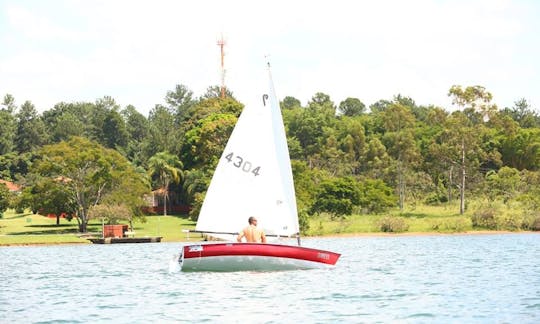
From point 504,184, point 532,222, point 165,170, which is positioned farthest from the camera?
point 165,170

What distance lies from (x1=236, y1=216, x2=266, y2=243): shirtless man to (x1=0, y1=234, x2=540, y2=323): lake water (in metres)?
1.25

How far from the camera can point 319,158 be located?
122 metres

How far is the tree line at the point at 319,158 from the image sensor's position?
89812 millimetres

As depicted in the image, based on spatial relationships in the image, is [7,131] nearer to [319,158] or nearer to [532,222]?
[319,158]

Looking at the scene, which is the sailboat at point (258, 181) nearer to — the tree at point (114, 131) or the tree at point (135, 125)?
the tree at point (135, 125)

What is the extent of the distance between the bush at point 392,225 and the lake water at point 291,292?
2957 centimetres

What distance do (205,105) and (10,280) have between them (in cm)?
8769

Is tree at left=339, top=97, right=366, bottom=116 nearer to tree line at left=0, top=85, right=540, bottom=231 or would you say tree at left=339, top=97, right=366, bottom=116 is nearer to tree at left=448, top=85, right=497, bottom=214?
tree line at left=0, top=85, right=540, bottom=231

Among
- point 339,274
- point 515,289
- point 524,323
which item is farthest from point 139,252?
point 524,323

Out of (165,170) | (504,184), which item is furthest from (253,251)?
(165,170)

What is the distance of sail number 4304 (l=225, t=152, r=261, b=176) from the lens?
36750 mm

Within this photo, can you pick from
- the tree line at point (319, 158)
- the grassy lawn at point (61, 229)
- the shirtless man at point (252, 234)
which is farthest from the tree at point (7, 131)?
the shirtless man at point (252, 234)

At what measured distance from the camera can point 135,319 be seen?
2552cm

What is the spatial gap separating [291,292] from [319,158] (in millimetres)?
91377
